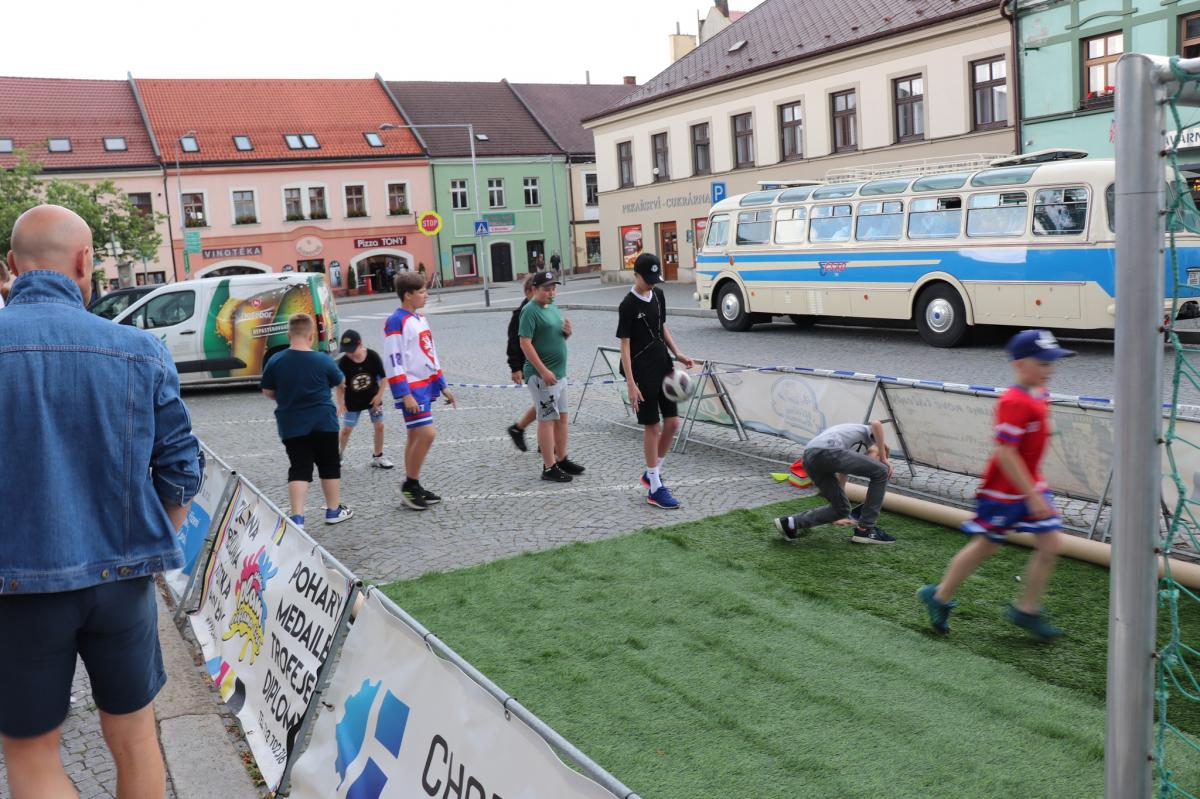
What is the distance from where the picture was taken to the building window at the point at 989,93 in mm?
26984

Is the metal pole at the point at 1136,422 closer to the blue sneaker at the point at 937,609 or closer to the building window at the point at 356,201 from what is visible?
the blue sneaker at the point at 937,609

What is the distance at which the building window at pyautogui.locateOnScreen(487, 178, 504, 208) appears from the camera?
187ft

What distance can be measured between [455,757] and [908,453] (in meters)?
6.11

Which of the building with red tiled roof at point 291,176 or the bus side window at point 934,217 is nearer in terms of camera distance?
the bus side window at point 934,217

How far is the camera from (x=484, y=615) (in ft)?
19.9

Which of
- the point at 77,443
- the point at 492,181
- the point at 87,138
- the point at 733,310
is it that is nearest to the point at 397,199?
the point at 492,181

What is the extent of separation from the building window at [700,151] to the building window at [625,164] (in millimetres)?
4117

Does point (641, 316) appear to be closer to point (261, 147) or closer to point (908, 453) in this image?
point (908, 453)

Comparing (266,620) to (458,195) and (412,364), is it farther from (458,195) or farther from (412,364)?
(458,195)

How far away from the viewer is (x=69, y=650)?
3.04m

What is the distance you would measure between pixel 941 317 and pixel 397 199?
41.4 m

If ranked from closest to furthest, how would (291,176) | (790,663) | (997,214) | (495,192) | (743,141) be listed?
(790,663) → (997,214) → (743,141) → (291,176) → (495,192)

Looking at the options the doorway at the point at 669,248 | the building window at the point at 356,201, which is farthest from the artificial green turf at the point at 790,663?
the building window at the point at 356,201

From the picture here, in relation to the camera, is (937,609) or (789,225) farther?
(789,225)
